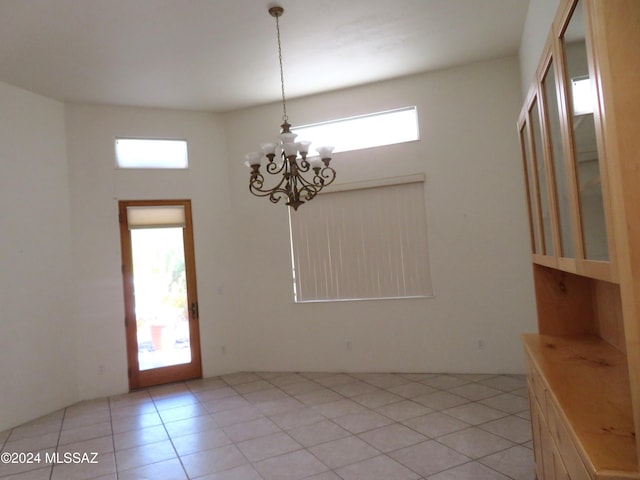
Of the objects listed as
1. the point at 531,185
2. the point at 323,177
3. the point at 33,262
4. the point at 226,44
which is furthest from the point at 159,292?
the point at 531,185

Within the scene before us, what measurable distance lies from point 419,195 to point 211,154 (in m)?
2.94

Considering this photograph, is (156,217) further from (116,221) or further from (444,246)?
(444,246)

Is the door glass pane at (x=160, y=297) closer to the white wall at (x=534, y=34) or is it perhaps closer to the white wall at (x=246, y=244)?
the white wall at (x=246, y=244)

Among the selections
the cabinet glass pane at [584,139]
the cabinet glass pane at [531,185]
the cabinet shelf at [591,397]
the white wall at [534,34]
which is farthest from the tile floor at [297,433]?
the white wall at [534,34]

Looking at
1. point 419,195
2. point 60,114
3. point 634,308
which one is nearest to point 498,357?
point 419,195

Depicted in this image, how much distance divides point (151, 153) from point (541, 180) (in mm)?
4917

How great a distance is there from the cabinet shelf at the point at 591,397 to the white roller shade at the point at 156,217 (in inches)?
178

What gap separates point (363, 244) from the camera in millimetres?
5312

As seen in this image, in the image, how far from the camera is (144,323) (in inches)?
213

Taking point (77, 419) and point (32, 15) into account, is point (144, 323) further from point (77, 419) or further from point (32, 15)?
point (32, 15)

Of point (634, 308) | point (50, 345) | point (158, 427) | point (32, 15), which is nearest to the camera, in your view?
point (634, 308)

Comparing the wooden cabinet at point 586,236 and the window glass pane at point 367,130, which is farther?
the window glass pane at point 367,130

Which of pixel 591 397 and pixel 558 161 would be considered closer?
pixel 591 397

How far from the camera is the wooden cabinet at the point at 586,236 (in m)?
1.06
